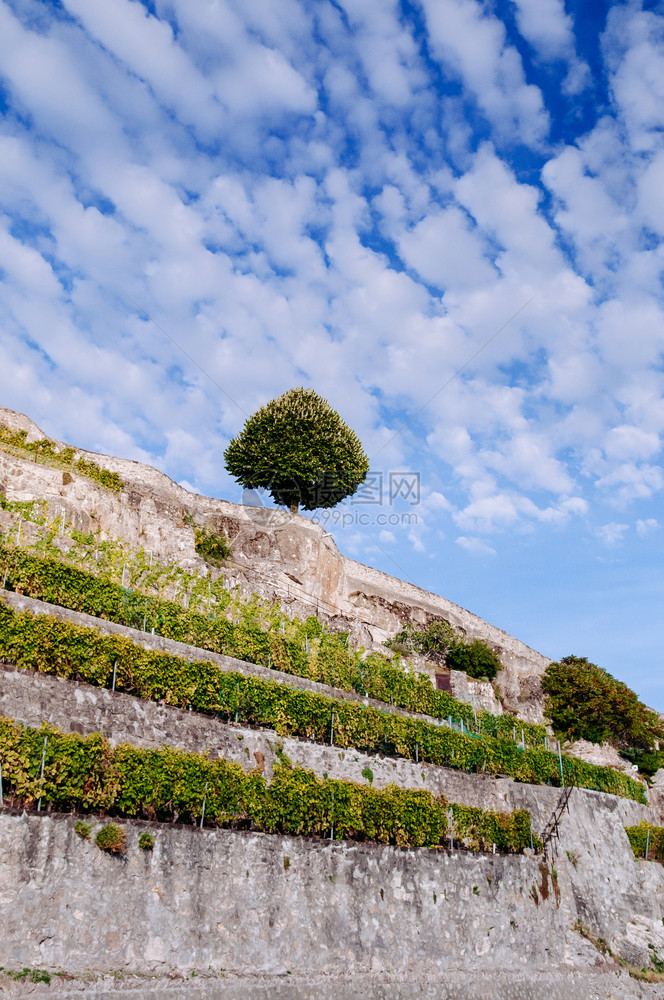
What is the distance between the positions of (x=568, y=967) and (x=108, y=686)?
13.6 metres

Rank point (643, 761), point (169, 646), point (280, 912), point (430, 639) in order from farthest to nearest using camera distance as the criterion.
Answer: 1. point (430, 639)
2. point (643, 761)
3. point (169, 646)
4. point (280, 912)

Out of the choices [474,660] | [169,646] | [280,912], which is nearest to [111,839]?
[280,912]

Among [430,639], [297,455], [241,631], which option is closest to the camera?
[241,631]

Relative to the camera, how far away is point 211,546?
33000mm

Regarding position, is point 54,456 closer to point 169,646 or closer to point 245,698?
point 169,646

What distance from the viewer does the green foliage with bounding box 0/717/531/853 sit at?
38.8 ft

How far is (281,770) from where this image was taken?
51.3 feet

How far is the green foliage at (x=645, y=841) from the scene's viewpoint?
23.8 metres

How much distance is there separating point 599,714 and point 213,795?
27.1 metres

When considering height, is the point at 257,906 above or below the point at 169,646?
below

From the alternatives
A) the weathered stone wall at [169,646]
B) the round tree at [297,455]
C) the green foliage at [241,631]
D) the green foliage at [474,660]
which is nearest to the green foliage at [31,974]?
the weathered stone wall at [169,646]

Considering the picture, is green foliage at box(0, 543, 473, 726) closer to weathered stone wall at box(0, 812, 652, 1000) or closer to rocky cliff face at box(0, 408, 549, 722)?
rocky cliff face at box(0, 408, 549, 722)

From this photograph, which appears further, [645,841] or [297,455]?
[297,455]

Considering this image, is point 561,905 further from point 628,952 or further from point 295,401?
point 295,401
